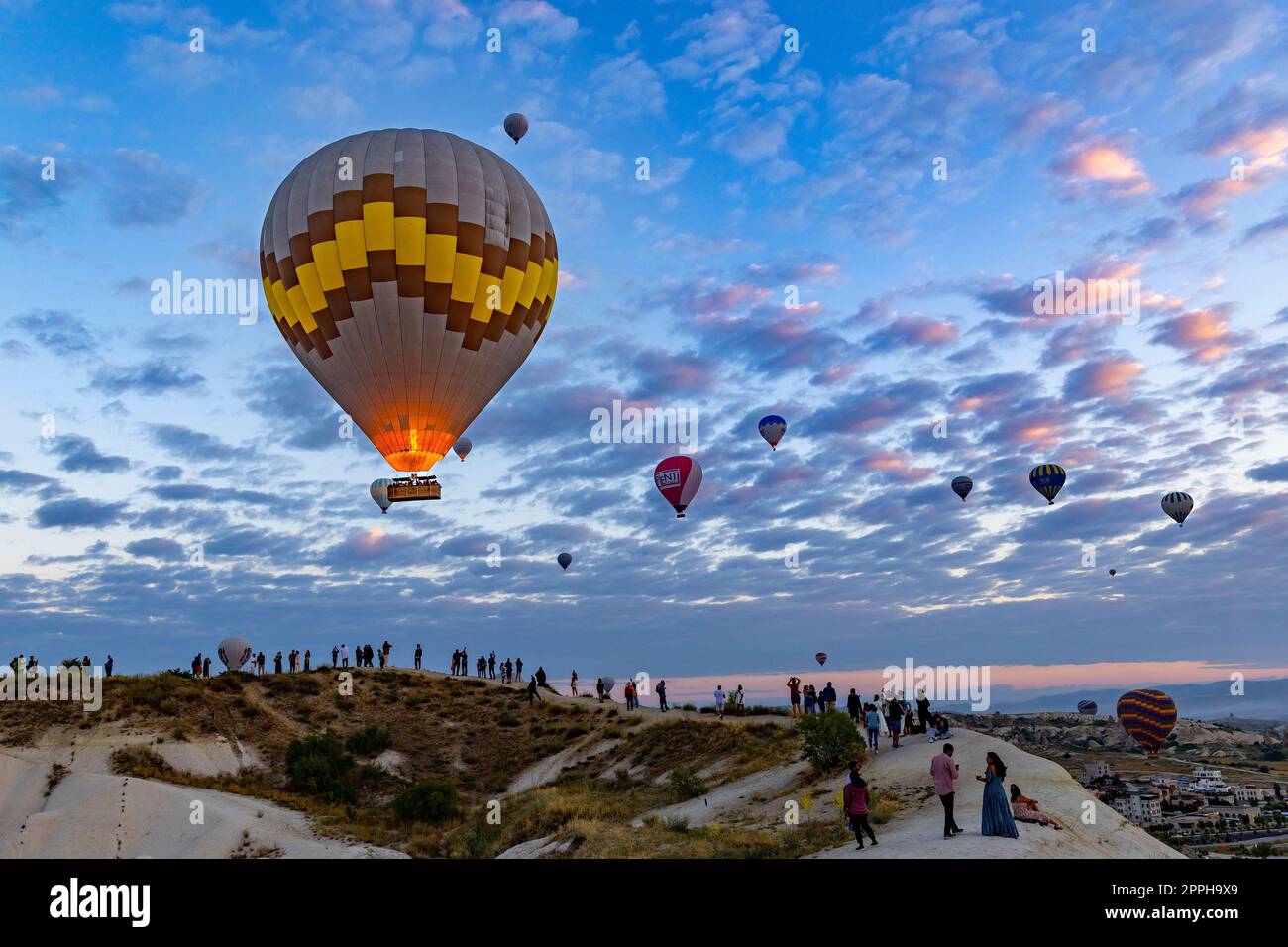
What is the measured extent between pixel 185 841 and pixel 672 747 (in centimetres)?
1899

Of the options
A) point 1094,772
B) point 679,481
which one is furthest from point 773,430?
point 1094,772

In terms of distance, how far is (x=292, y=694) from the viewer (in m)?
51.7

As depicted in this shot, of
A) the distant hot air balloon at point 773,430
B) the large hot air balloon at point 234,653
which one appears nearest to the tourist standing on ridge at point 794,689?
the distant hot air balloon at point 773,430

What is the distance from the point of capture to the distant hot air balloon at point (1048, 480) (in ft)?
180

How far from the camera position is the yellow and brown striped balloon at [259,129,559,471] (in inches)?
1137

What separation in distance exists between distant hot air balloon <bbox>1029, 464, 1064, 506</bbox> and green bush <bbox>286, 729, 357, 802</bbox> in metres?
43.0

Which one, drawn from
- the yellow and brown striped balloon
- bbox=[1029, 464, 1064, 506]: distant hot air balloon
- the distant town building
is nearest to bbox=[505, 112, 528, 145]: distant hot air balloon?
the yellow and brown striped balloon

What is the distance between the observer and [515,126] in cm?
4238

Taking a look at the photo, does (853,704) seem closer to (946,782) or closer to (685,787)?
(685,787)

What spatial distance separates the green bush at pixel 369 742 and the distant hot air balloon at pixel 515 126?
30.9 meters

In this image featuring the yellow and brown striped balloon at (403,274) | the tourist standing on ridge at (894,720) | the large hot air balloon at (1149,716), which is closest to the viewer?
the tourist standing on ridge at (894,720)

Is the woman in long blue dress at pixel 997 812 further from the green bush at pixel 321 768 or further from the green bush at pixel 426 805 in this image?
the green bush at pixel 321 768
